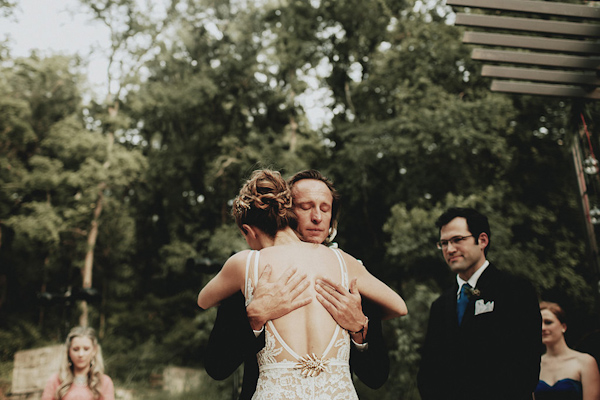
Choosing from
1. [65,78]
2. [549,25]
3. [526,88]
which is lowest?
[526,88]

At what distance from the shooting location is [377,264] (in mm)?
17422

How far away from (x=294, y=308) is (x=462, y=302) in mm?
1508

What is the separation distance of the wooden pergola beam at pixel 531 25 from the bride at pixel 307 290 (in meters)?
2.96

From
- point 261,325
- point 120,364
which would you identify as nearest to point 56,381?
point 261,325

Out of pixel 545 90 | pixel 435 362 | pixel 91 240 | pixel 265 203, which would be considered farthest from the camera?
pixel 91 240

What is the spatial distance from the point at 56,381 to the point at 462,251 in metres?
3.54

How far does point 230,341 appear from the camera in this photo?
2.01 metres

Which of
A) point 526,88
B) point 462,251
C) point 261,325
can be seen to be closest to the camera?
point 261,325

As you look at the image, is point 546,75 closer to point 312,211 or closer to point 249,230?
point 312,211

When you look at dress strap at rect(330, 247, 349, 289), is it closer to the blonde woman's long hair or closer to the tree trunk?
the blonde woman's long hair

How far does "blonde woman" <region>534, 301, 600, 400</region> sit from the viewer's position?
333cm

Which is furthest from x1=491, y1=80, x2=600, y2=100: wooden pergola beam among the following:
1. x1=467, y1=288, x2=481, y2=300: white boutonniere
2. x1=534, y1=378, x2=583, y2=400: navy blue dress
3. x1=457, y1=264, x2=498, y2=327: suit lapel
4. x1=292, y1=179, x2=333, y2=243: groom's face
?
x1=292, y1=179, x2=333, y2=243: groom's face

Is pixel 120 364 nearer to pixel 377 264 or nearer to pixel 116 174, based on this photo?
pixel 116 174

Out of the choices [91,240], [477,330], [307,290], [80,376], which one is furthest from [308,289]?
[91,240]
